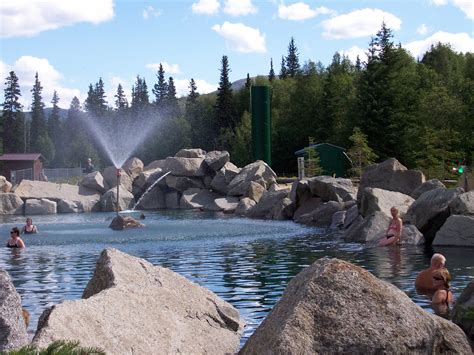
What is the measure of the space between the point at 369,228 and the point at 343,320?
18.1 m

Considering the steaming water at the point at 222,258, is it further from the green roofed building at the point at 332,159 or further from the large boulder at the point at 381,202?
the green roofed building at the point at 332,159

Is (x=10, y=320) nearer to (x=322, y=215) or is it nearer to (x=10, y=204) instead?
(x=322, y=215)

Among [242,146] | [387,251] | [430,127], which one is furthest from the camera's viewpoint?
[242,146]

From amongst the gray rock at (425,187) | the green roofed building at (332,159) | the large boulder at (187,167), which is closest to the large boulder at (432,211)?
the gray rock at (425,187)

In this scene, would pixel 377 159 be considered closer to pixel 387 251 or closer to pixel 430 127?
pixel 430 127

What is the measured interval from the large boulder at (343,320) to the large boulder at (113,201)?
4207 centimetres

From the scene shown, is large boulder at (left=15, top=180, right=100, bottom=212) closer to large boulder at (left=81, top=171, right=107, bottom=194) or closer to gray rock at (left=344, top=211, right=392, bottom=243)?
large boulder at (left=81, top=171, right=107, bottom=194)

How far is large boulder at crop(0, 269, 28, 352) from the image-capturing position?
27.7 ft

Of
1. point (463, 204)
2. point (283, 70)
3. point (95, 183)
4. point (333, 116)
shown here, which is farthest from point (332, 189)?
point (283, 70)

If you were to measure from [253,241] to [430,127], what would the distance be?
25.6 m

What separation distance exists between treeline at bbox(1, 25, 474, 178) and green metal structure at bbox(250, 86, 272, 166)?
6.78 m

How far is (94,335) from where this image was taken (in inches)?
295

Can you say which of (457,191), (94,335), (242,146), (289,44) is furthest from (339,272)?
(289,44)

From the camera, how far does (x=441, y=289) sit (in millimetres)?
13844
